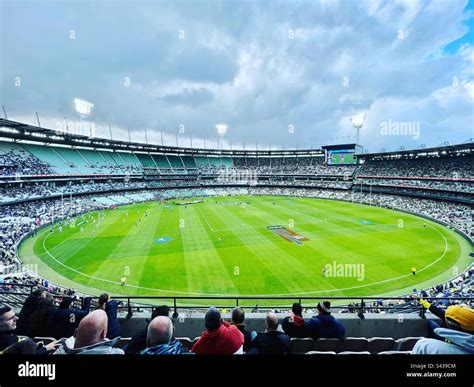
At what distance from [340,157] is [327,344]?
106 metres

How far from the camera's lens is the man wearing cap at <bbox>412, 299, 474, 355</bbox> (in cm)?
304

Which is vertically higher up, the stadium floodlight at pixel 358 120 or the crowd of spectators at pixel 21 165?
the stadium floodlight at pixel 358 120

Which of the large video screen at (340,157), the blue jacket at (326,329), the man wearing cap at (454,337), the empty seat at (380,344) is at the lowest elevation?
the empty seat at (380,344)

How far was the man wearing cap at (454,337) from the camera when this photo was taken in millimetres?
3035

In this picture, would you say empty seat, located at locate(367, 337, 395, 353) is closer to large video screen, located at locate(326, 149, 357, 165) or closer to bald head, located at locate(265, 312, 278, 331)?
bald head, located at locate(265, 312, 278, 331)


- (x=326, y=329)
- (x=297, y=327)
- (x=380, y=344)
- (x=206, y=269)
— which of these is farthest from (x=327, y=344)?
(x=206, y=269)

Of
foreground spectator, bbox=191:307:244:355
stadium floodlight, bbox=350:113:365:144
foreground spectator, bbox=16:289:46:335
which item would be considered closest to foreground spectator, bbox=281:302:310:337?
foreground spectator, bbox=191:307:244:355

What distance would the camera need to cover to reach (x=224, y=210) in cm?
5788

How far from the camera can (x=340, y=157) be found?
101 m

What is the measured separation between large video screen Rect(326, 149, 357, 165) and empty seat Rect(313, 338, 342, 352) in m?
104

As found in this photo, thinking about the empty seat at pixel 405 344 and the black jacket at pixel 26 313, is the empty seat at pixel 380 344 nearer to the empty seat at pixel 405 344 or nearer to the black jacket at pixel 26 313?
the empty seat at pixel 405 344

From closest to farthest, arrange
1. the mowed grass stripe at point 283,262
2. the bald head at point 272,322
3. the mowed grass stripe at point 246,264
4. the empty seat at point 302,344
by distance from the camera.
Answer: the bald head at point 272,322 → the empty seat at point 302,344 → the mowed grass stripe at point 246,264 → the mowed grass stripe at point 283,262

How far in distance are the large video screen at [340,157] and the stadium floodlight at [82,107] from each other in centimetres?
9030

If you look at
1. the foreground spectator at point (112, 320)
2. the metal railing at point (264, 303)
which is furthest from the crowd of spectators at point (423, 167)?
the foreground spectator at point (112, 320)
